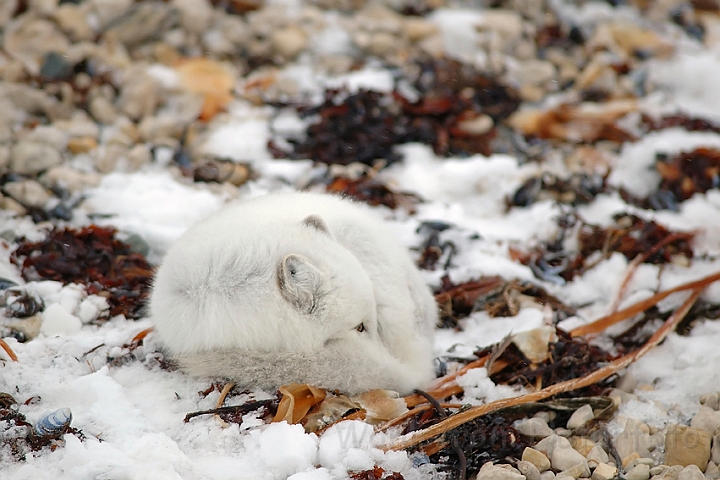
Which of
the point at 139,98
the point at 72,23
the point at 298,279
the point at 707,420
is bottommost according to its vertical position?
the point at 707,420

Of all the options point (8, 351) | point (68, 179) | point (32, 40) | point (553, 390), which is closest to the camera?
point (8, 351)

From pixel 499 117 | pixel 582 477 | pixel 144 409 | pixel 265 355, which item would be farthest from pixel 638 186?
pixel 144 409

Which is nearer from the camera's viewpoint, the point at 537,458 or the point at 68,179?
the point at 537,458

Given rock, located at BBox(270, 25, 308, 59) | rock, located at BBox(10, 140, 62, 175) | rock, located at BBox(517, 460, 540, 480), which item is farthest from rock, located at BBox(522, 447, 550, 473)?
rock, located at BBox(270, 25, 308, 59)

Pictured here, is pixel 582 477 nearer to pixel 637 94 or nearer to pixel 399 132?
pixel 399 132

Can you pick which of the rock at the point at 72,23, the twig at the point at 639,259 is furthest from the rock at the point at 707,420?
the rock at the point at 72,23

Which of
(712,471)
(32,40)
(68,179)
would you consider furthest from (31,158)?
(712,471)

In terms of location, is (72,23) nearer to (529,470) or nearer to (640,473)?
(529,470)
